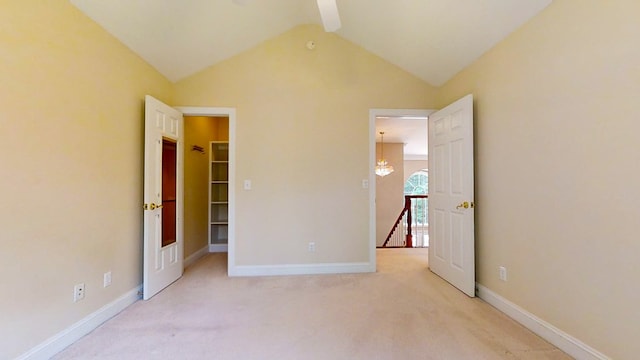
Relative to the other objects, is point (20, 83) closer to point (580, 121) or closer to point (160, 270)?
point (160, 270)

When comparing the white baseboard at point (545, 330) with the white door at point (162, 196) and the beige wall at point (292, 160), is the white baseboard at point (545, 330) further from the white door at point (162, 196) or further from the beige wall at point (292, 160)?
the white door at point (162, 196)

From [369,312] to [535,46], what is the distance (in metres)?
2.50

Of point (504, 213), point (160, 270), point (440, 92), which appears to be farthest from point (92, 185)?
point (440, 92)

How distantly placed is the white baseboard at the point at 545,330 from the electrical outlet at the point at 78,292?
3.36 metres

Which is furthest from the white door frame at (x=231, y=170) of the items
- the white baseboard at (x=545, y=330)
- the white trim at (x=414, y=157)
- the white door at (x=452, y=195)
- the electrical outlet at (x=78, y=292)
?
the white trim at (x=414, y=157)

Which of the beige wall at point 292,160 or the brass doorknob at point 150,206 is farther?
the brass doorknob at point 150,206

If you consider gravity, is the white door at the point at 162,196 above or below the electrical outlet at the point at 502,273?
above

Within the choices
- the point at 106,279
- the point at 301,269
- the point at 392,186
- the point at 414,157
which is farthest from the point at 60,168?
the point at 414,157

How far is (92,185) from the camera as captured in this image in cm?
227

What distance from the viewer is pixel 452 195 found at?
10.5 feet

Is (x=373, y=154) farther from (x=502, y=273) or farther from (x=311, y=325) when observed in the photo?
(x=311, y=325)

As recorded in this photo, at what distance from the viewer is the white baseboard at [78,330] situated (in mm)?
1792

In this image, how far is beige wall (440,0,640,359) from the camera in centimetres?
161

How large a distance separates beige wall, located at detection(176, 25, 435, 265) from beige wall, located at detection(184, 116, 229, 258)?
2.90ft
